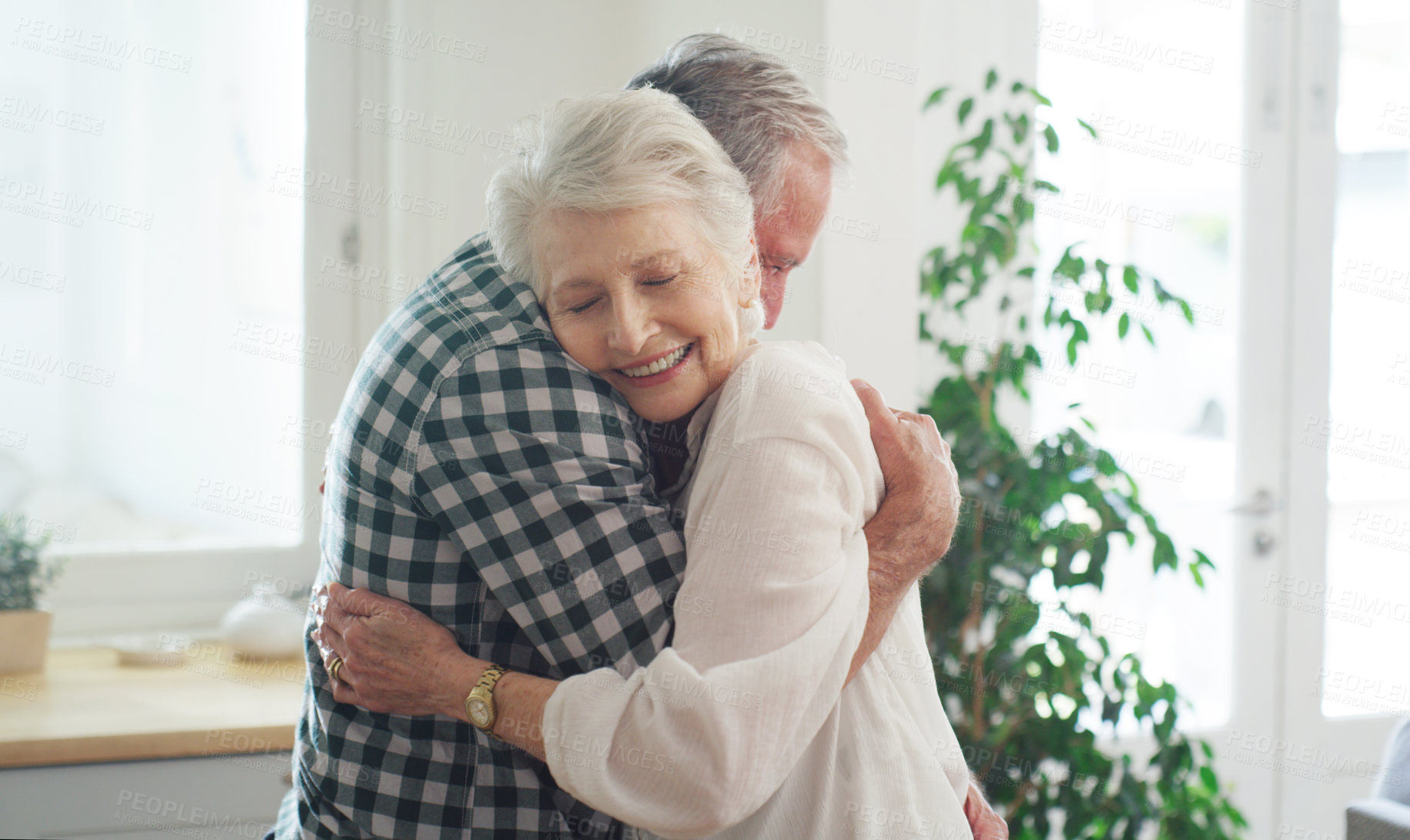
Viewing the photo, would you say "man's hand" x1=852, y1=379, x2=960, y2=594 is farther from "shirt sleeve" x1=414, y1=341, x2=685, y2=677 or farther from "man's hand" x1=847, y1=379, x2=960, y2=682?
"shirt sleeve" x1=414, y1=341, x2=685, y2=677

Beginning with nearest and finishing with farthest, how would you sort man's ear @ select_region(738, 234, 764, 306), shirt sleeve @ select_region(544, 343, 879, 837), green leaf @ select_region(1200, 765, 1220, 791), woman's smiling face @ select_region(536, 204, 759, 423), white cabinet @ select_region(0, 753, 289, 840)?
shirt sleeve @ select_region(544, 343, 879, 837) → woman's smiling face @ select_region(536, 204, 759, 423) → man's ear @ select_region(738, 234, 764, 306) → white cabinet @ select_region(0, 753, 289, 840) → green leaf @ select_region(1200, 765, 1220, 791)

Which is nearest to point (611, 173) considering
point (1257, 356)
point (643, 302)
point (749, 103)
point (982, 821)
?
point (643, 302)

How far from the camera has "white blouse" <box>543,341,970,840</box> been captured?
0.80 m


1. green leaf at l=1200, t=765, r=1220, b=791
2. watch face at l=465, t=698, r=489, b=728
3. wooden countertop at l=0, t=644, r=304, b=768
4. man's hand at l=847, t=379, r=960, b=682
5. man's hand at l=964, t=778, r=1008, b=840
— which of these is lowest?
green leaf at l=1200, t=765, r=1220, b=791

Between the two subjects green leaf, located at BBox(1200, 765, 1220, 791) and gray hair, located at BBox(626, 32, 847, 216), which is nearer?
gray hair, located at BBox(626, 32, 847, 216)

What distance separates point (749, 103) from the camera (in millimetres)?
1197

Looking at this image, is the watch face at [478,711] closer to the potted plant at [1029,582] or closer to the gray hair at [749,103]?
the gray hair at [749,103]

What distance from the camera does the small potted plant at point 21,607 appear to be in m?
1.95

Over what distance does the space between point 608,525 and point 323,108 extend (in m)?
1.85

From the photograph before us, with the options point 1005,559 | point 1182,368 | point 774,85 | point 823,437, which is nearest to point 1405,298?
point 1182,368

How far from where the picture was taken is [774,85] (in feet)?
4.01

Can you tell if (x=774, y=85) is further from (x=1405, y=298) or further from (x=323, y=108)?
(x=1405, y=298)

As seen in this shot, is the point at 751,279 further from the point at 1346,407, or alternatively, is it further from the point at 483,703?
the point at 1346,407

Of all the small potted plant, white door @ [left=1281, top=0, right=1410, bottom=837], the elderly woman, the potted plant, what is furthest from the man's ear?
white door @ [left=1281, top=0, right=1410, bottom=837]
